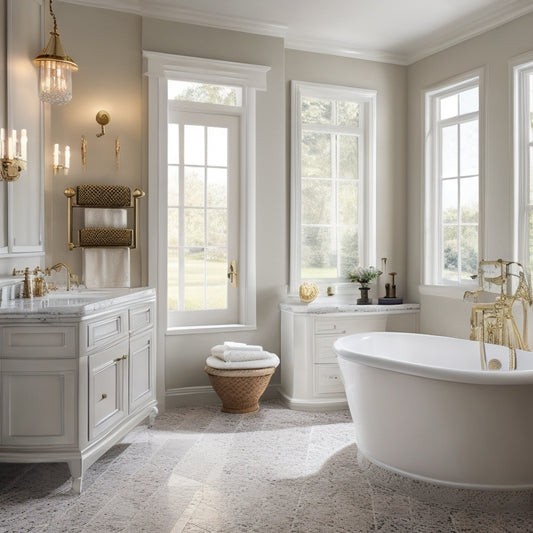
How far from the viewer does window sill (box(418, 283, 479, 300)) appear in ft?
13.4

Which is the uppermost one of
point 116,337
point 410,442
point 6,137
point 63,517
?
point 6,137

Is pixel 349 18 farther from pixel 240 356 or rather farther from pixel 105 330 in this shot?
pixel 105 330

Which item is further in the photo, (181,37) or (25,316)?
(181,37)

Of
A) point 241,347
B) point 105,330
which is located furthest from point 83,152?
point 241,347

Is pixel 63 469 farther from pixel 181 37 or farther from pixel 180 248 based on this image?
pixel 181 37

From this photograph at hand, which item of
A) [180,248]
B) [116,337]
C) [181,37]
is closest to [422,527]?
[116,337]

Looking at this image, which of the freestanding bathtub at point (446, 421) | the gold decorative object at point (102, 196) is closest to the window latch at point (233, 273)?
the gold decorative object at point (102, 196)

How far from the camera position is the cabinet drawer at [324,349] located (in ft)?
13.4

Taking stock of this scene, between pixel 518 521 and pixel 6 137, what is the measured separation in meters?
3.21

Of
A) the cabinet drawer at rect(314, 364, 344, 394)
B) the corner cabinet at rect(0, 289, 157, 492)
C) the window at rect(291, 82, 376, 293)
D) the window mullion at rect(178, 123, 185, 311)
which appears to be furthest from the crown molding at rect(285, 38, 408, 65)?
the corner cabinet at rect(0, 289, 157, 492)

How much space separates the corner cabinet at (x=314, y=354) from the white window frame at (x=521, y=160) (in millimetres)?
1247

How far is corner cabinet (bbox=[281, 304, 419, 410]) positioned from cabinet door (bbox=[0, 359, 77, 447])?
1853 millimetres

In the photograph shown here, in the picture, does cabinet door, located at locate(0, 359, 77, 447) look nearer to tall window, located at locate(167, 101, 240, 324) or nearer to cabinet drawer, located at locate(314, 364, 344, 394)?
tall window, located at locate(167, 101, 240, 324)

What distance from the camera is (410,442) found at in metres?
2.61
